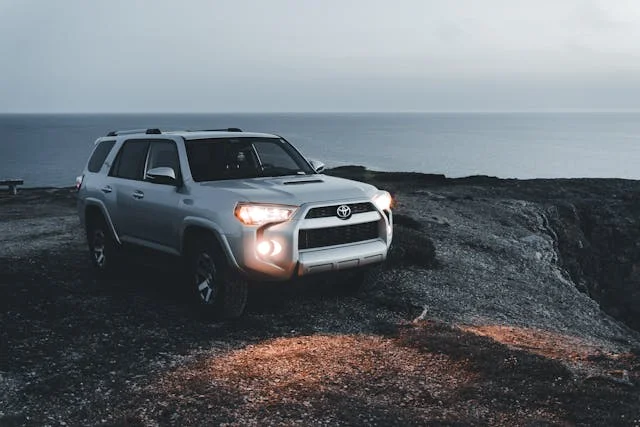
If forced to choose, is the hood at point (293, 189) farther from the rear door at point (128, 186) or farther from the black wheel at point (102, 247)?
the black wheel at point (102, 247)

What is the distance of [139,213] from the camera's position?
8133 millimetres

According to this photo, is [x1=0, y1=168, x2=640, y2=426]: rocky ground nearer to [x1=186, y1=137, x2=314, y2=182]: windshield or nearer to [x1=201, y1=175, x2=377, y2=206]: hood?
[x1=201, y1=175, x2=377, y2=206]: hood

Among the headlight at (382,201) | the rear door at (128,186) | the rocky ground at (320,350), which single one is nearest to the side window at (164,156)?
the rear door at (128,186)

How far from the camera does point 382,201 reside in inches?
292

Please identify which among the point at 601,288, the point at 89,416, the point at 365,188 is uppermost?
the point at 365,188

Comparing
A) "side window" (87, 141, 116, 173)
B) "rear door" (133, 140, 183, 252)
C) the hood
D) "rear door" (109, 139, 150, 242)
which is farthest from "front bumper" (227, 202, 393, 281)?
"side window" (87, 141, 116, 173)

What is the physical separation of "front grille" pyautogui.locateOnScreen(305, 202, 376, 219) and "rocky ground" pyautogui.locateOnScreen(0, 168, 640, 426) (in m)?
0.84

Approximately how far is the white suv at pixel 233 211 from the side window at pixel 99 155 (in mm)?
199

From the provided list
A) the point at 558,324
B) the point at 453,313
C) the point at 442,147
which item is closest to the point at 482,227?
the point at 558,324

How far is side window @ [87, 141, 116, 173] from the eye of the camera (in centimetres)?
924

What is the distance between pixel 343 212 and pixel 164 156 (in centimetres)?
271

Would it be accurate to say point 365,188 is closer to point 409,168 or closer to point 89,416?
point 89,416

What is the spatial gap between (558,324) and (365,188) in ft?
15.6

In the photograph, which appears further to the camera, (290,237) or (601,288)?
(601,288)
